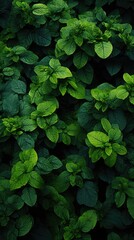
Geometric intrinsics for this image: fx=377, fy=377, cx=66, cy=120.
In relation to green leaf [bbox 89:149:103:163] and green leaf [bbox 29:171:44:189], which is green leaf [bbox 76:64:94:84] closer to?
green leaf [bbox 89:149:103:163]

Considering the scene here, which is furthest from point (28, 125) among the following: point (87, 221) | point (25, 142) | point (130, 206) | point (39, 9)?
point (39, 9)

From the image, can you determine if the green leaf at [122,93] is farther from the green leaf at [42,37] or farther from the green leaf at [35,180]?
the green leaf at [42,37]

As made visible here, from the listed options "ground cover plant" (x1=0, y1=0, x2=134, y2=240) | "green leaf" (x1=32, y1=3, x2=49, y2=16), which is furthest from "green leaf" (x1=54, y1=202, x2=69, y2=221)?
"green leaf" (x1=32, y1=3, x2=49, y2=16)

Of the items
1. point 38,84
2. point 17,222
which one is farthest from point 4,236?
point 38,84

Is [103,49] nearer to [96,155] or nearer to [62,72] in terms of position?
[62,72]

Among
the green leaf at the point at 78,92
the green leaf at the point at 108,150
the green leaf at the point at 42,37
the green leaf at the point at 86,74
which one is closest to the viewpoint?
the green leaf at the point at 108,150

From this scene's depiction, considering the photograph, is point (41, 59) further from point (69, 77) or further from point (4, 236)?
point (4, 236)

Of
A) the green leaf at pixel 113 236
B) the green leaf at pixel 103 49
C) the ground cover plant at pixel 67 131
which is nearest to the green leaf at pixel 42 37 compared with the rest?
the ground cover plant at pixel 67 131
